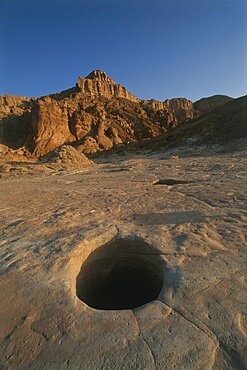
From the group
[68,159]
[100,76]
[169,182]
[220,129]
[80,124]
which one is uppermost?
[100,76]

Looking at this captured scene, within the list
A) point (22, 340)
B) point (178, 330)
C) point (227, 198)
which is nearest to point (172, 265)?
point (178, 330)

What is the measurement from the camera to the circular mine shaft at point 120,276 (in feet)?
7.45

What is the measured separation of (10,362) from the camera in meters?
1.23

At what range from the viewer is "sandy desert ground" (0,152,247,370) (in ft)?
3.96

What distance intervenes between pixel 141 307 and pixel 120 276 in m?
1.17

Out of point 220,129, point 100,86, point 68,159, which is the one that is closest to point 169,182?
point 68,159

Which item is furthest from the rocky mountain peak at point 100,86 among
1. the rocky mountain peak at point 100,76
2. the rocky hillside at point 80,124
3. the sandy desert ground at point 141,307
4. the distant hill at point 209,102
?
the sandy desert ground at point 141,307

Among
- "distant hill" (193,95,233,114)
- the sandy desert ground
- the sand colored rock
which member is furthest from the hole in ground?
"distant hill" (193,95,233,114)

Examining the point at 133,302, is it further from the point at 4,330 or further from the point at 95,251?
the point at 4,330

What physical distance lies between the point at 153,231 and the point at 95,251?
0.69m

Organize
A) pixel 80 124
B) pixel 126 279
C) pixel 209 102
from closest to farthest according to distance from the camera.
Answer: pixel 126 279 → pixel 80 124 → pixel 209 102

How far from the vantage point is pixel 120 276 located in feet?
8.70

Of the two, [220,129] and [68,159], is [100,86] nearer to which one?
[220,129]

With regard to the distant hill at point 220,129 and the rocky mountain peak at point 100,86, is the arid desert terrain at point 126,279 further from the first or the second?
the rocky mountain peak at point 100,86
